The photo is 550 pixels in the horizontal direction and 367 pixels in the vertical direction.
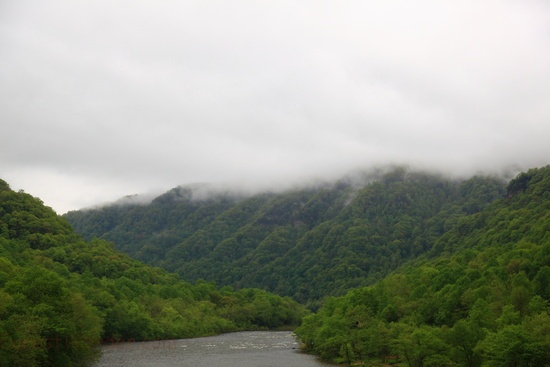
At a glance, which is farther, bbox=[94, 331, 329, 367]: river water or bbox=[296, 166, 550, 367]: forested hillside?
bbox=[94, 331, 329, 367]: river water

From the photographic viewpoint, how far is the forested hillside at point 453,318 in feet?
286

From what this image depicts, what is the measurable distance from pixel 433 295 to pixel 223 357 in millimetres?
58126

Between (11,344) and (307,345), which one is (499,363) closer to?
(11,344)

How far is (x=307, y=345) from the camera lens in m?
176

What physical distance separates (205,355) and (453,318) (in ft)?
222

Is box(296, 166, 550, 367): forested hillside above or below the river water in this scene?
above

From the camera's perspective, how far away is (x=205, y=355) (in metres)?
152

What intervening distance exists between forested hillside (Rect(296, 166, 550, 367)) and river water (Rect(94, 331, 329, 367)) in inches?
409

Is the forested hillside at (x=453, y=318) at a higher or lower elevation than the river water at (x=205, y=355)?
higher

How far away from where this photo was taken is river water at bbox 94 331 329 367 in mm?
130750

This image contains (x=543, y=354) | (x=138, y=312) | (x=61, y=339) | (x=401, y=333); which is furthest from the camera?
(x=138, y=312)

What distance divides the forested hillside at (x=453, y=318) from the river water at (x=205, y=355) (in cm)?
1038

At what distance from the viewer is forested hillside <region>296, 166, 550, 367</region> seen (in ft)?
286

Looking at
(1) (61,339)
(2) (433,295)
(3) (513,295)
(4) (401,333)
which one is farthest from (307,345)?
(1) (61,339)
